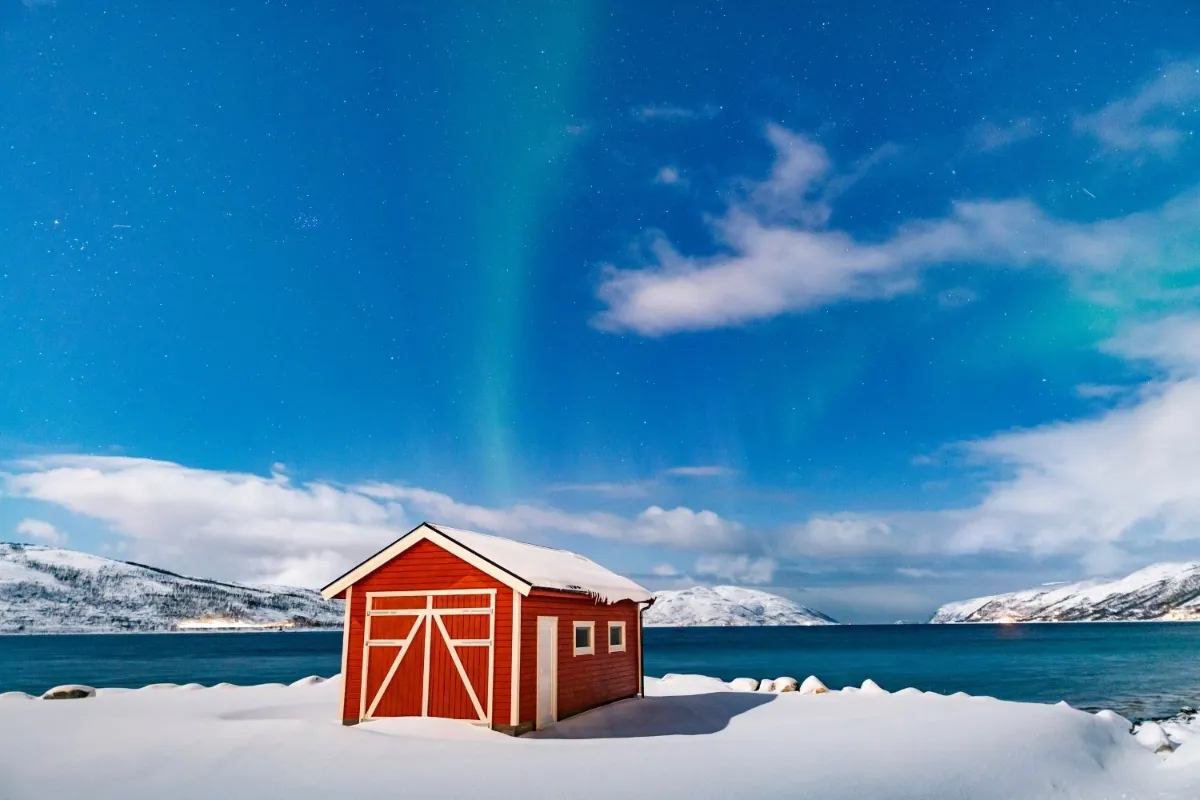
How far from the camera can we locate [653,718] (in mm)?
23094

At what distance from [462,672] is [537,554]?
5.76 metres

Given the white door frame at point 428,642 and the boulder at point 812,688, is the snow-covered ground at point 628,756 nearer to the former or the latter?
the white door frame at point 428,642

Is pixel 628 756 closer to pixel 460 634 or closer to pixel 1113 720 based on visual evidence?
pixel 460 634

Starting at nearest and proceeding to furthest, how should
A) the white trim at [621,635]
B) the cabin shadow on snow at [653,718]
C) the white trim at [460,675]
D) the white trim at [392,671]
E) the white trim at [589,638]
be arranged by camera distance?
the white trim at [460,675]
the cabin shadow on snow at [653,718]
the white trim at [392,671]
the white trim at [589,638]
the white trim at [621,635]

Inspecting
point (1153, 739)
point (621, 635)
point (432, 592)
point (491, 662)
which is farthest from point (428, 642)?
point (1153, 739)

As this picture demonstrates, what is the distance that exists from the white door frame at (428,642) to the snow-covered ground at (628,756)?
0.78m

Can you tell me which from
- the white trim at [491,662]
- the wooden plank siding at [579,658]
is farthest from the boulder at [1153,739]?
the white trim at [491,662]

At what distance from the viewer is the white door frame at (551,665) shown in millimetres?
20438

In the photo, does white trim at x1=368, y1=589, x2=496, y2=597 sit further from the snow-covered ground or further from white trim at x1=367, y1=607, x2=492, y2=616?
the snow-covered ground

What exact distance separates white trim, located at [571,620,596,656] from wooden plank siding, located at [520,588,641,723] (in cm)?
7

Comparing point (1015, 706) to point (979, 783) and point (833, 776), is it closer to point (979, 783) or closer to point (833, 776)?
point (979, 783)

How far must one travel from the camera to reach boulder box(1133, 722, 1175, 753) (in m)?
21.9

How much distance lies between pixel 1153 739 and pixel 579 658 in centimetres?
1620

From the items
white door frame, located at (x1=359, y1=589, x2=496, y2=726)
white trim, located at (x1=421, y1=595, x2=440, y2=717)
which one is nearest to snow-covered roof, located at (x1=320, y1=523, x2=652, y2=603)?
white door frame, located at (x1=359, y1=589, x2=496, y2=726)
